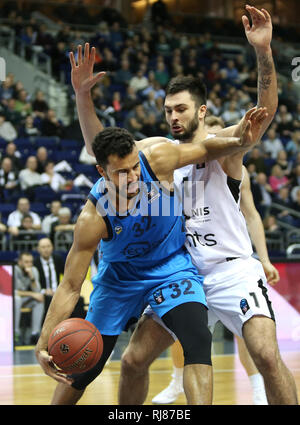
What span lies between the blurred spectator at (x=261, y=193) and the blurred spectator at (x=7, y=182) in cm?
445

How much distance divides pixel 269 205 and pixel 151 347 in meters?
9.12

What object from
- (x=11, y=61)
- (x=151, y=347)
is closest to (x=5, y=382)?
(x=151, y=347)

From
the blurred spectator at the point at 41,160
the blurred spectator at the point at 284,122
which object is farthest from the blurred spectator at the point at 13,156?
the blurred spectator at the point at 284,122

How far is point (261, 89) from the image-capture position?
4.19 m

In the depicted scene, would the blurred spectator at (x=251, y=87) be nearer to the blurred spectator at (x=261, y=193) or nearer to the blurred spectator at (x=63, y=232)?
the blurred spectator at (x=261, y=193)

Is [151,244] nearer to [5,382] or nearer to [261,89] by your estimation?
[261,89]

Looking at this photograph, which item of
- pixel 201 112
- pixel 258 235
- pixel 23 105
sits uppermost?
pixel 201 112

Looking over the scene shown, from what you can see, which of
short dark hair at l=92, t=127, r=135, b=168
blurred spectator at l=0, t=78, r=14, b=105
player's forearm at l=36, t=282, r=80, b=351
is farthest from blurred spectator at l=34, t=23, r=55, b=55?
player's forearm at l=36, t=282, r=80, b=351

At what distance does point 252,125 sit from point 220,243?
78cm

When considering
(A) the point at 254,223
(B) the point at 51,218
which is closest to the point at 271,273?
(A) the point at 254,223

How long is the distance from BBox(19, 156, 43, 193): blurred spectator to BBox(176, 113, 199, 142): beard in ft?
25.0

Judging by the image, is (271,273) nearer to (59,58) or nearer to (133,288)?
(133,288)

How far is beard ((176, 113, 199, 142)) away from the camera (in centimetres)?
440

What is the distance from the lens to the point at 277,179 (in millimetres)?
13977
